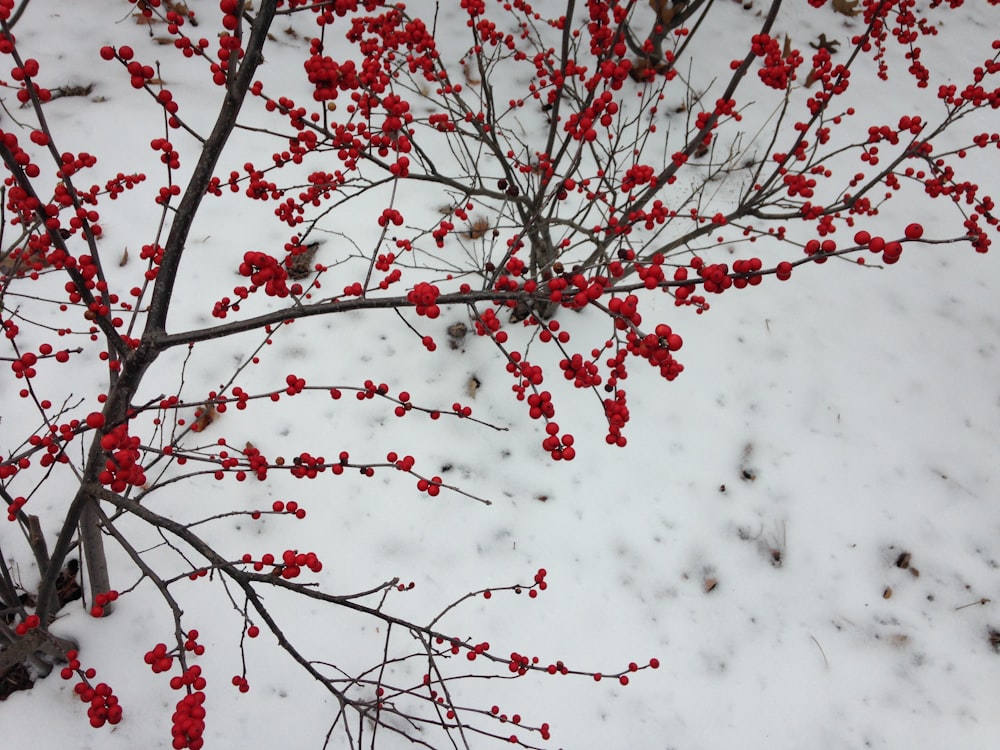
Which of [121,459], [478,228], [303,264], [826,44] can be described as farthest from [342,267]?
[826,44]

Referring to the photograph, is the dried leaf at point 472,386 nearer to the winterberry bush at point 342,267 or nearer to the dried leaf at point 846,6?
the winterberry bush at point 342,267

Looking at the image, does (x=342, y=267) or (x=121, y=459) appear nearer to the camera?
(x=121, y=459)

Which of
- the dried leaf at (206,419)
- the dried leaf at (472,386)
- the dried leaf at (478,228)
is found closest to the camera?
the dried leaf at (206,419)

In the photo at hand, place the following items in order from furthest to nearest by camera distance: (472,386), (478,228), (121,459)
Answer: (478,228)
(472,386)
(121,459)

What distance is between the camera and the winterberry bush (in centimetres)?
143

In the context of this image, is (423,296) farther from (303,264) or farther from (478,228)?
(478,228)

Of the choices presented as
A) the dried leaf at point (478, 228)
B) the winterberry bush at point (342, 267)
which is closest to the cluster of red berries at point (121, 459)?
the winterberry bush at point (342, 267)

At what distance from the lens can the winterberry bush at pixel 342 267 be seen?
143cm

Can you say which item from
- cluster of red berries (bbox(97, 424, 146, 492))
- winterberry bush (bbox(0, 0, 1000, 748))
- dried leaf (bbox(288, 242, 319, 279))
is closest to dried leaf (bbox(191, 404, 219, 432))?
winterberry bush (bbox(0, 0, 1000, 748))

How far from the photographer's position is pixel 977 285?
13.9 ft

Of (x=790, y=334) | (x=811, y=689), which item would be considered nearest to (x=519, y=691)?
(x=811, y=689)

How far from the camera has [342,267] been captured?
13.0 ft

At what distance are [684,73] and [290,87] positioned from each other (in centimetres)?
341

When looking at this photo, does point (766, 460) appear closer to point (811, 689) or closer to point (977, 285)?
point (811, 689)
